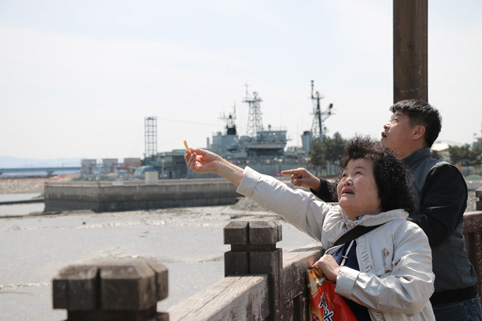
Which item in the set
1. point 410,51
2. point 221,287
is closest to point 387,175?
point 221,287

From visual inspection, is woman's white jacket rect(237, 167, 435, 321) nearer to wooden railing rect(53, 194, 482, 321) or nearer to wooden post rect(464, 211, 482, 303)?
wooden railing rect(53, 194, 482, 321)

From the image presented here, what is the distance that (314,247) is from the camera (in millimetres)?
3146

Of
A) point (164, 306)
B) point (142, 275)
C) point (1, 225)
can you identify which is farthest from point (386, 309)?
point (1, 225)

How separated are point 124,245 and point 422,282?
22814 mm

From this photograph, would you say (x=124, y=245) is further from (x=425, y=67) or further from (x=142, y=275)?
(x=142, y=275)

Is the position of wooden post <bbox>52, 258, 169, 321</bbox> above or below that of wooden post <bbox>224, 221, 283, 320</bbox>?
above

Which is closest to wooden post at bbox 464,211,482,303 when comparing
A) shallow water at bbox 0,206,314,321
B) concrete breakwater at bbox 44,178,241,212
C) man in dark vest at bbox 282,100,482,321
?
man in dark vest at bbox 282,100,482,321

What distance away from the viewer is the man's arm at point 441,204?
2723 mm

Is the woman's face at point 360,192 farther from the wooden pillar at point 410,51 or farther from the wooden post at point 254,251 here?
the wooden pillar at point 410,51

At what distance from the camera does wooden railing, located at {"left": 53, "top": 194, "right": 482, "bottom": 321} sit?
1.20 meters

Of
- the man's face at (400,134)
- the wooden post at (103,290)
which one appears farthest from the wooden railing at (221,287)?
the man's face at (400,134)

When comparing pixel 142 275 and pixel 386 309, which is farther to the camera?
pixel 386 309

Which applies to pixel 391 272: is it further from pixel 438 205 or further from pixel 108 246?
pixel 108 246

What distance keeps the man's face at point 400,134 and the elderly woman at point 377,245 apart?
1.87 ft
